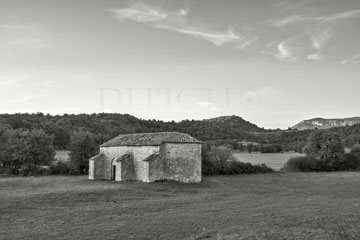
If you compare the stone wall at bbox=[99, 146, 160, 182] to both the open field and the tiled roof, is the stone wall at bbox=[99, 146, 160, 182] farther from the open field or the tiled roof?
the open field

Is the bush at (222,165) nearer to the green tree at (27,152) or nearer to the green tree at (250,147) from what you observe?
the green tree at (27,152)

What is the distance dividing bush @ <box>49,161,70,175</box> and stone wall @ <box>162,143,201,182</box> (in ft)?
60.7

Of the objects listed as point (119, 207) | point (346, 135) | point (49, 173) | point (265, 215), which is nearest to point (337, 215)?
point (265, 215)

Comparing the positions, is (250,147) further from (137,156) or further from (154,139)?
(137,156)

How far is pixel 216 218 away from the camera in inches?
699

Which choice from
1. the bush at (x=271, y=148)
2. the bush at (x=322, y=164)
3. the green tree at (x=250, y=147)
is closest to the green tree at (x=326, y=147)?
the bush at (x=322, y=164)

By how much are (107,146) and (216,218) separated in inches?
891

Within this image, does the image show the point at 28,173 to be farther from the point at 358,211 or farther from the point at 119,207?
the point at 358,211

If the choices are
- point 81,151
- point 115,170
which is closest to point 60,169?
point 81,151

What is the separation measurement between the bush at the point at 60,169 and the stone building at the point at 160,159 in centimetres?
1224

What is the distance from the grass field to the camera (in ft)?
48.3

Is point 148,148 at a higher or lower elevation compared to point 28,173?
higher

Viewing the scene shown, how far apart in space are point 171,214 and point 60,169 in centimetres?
3036

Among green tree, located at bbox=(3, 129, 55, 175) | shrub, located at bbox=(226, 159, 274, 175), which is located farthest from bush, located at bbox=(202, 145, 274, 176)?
green tree, located at bbox=(3, 129, 55, 175)
